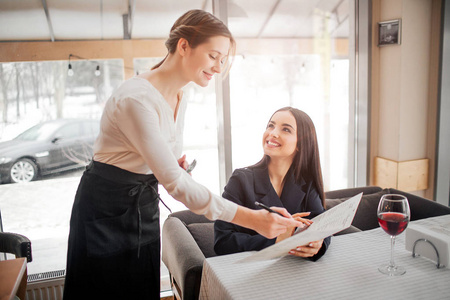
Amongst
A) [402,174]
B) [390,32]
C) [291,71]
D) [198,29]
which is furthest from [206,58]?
[402,174]

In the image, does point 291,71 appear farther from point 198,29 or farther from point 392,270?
point 392,270

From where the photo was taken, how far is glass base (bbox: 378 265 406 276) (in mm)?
1148

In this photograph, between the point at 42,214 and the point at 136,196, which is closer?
the point at 136,196

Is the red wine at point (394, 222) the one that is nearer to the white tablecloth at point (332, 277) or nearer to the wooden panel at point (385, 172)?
the white tablecloth at point (332, 277)

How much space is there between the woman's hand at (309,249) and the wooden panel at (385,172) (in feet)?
6.85

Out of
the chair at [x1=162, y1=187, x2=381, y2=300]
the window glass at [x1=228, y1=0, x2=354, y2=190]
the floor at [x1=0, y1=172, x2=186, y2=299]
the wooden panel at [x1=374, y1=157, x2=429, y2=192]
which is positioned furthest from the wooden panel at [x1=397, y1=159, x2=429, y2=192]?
the floor at [x1=0, y1=172, x2=186, y2=299]

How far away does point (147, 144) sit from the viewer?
3.59ft

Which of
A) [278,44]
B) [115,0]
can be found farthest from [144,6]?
[278,44]

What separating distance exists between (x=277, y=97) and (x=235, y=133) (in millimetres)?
436

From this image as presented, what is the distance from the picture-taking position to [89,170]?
1307 mm

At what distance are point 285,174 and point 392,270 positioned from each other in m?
0.78

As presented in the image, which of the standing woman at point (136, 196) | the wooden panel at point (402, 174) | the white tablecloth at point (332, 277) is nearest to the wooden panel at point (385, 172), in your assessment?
the wooden panel at point (402, 174)

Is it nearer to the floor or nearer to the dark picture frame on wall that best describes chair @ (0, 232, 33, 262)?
the floor

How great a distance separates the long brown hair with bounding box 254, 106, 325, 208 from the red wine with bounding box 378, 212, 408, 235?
0.65m
